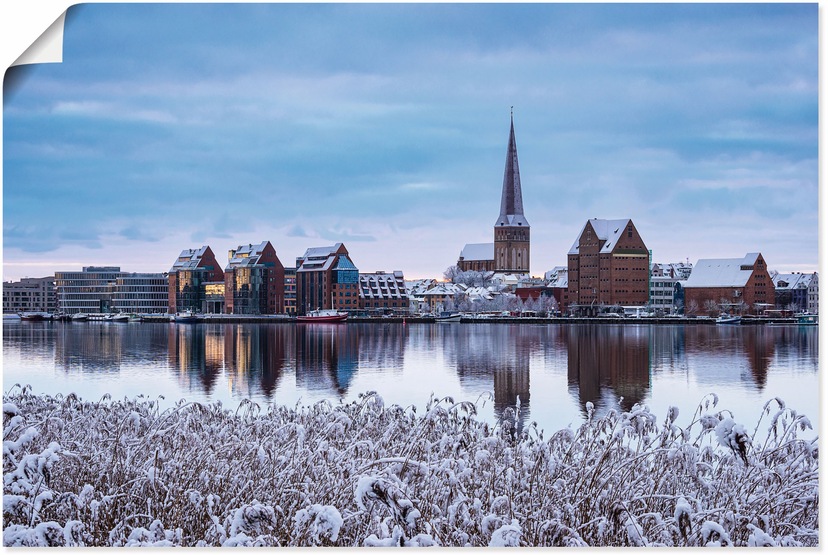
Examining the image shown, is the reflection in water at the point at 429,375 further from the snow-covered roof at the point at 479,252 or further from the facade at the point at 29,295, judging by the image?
the snow-covered roof at the point at 479,252

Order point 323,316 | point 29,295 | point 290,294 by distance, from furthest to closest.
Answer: point 323,316
point 290,294
point 29,295

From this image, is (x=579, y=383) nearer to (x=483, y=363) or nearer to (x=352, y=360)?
(x=483, y=363)

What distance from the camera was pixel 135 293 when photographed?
49.8m

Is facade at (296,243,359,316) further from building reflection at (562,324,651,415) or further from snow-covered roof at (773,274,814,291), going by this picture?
snow-covered roof at (773,274,814,291)

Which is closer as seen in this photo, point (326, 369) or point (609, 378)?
point (609, 378)

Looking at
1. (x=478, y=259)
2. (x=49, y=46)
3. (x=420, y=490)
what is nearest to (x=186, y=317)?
(x=49, y=46)

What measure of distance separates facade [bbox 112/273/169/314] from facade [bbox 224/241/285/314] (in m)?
3.83

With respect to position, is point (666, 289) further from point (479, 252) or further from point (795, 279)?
point (479, 252)

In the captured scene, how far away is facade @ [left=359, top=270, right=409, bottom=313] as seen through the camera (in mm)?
68500

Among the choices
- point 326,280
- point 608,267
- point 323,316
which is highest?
point 608,267

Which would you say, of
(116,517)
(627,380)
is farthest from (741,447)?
(627,380)

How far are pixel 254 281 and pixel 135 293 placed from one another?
16.0 m

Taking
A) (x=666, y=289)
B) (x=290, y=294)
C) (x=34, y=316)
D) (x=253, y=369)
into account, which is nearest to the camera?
(x=253, y=369)

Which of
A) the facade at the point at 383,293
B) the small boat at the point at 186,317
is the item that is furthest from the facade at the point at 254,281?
the facade at the point at 383,293
